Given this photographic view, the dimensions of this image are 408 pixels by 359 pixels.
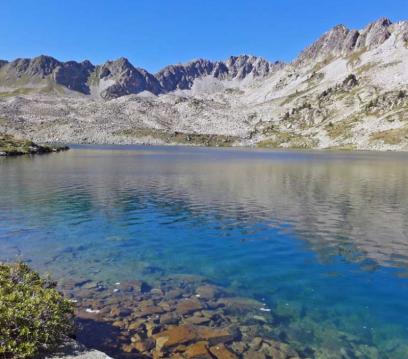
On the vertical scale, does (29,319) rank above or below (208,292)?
above

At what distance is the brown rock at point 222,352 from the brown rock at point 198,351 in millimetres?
275

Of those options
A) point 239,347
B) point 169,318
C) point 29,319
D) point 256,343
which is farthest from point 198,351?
point 29,319

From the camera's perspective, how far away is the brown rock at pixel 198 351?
1459cm

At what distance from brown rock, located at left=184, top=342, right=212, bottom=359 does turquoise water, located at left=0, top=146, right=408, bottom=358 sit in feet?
12.1

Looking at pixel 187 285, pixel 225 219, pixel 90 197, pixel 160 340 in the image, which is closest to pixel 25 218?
pixel 90 197

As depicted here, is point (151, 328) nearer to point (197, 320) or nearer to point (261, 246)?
point (197, 320)

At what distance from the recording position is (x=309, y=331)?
1666 cm

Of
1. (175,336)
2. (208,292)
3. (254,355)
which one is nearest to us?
(254,355)

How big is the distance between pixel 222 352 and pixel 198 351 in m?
0.94

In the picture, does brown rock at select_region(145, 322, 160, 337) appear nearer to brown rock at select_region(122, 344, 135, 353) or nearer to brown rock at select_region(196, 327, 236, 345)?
brown rock at select_region(122, 344, 135, 353)

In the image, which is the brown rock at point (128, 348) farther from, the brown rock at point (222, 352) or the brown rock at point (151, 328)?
the brown rock at point (222, 352)

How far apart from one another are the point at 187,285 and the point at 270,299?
4.74 m

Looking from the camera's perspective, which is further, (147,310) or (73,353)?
(147,310)

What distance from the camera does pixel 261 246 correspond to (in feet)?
97.2
